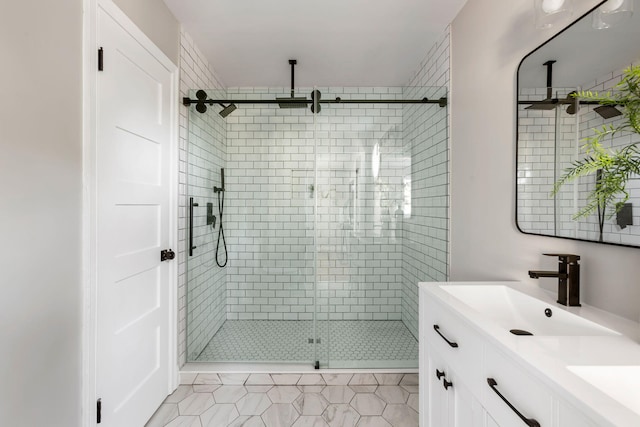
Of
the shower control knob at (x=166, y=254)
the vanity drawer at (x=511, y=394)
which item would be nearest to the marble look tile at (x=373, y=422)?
the vanity drawer at (x=511, y=394)

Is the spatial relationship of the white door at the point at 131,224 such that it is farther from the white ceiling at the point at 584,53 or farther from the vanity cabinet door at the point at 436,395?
the white ceiling at the point at 584,53

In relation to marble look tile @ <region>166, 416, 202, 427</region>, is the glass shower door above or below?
above

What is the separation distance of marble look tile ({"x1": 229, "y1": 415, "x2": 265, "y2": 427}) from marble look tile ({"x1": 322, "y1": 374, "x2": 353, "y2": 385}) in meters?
0.57

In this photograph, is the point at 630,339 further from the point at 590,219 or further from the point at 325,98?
the point at 325,98

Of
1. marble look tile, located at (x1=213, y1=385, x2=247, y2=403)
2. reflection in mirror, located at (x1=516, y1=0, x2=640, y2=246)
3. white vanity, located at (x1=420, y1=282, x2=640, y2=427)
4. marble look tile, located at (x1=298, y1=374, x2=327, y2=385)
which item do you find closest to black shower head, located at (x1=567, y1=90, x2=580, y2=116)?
reflection in mirror, located at (x1=516, y1=0, x2=640, y2=246)

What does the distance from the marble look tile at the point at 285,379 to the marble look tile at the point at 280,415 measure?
0.22 m

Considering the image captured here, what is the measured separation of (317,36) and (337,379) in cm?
263

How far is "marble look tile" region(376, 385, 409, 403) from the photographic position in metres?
2.07

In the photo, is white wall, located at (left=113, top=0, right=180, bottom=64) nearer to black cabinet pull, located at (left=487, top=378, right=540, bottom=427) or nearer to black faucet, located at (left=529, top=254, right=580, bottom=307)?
black cabinet pull, located at (left=487, top=378, right=540, bottom=427)

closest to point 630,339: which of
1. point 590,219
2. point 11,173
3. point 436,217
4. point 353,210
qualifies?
point 590,219

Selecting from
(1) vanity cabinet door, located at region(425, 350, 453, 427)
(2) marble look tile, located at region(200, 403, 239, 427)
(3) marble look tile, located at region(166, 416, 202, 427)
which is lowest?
(2) marble look tile, located at region(200, 403, 239, 427)

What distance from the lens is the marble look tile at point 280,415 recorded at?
1.84 metres

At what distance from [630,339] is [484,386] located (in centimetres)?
44

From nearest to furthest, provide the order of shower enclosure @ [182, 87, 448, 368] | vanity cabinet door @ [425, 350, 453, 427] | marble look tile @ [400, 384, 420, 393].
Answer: vanity cabinet door @ [425, 350, 453, 427], marble look tile @ [400, 384, 420, 393], shower enclosure @ [182, 87, 448, 368]
